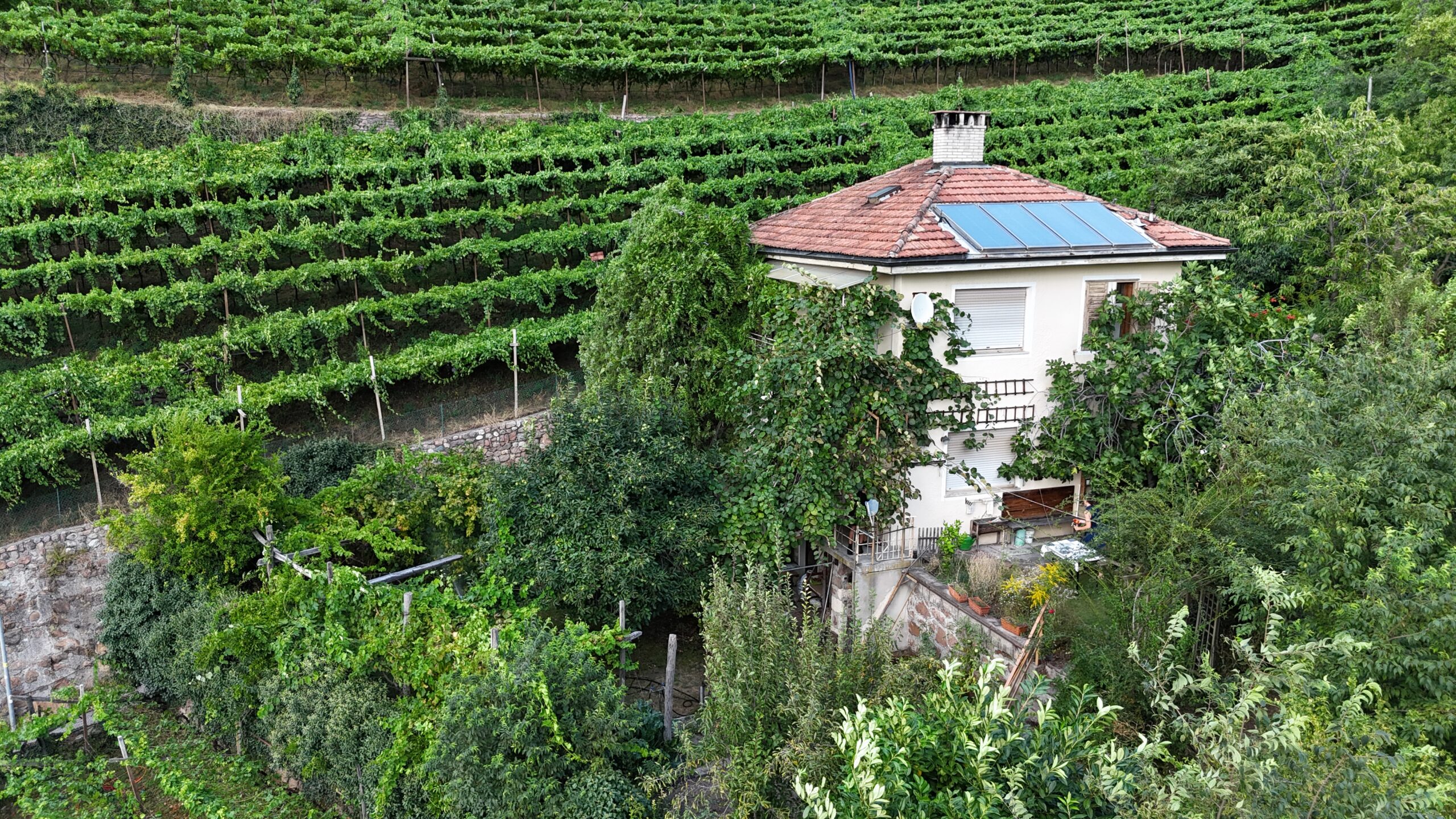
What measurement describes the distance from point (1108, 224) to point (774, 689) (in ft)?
33.7

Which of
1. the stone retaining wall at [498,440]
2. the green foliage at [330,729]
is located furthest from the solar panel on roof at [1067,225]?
the green foliage at [330,729]

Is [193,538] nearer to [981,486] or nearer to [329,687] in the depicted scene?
[329,687]

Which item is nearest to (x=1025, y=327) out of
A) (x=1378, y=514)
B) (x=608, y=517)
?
(x=1378, y=514)

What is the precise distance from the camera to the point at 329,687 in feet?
34.5

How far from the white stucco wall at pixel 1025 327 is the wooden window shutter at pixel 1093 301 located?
8cm

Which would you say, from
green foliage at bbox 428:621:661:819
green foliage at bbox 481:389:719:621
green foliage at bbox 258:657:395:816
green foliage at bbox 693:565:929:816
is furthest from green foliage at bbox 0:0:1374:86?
green foliage at bbox 693:565:929:816

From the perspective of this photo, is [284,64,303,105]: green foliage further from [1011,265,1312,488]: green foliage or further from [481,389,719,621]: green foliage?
[1011,265,1312,488]: green foliage

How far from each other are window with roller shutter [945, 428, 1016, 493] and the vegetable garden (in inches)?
340

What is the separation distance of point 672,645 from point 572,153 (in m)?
18.0

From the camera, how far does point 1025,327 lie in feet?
44.2

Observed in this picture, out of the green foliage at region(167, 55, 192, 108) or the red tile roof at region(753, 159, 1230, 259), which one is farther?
the green foliage at region(167, 55, 192, 108)

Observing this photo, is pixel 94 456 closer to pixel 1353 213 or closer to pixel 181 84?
pixel 181 84

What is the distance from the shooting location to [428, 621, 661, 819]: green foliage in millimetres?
8312

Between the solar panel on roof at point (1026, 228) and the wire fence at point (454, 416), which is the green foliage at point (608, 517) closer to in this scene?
the wire fence at point (454, 416)
